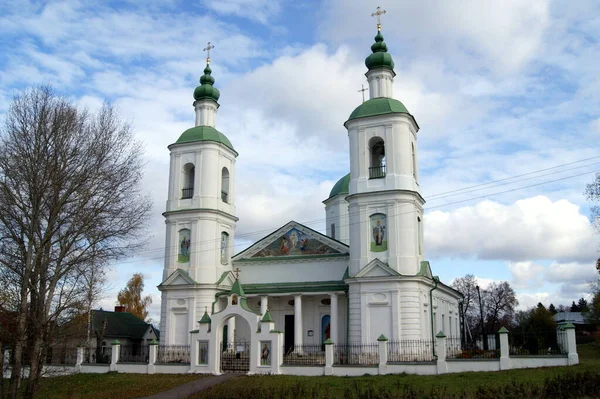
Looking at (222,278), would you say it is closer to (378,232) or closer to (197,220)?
(197,220)

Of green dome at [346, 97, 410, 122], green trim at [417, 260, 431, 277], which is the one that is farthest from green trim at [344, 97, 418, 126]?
green trim at [417, 260, 431, 277]

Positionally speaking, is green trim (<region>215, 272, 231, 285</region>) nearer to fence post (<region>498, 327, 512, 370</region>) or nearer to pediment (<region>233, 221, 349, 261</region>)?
pediment (<region>233, 221, 349, 261</region>)

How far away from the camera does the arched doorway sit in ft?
78.5

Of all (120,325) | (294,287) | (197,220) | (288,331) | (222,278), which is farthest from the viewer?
(120,325)

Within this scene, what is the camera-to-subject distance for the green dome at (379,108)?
2650 centimetres

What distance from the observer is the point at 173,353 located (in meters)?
26.8

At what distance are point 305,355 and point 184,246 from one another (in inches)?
322

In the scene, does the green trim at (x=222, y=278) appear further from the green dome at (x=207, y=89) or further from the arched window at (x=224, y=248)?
the green dome at (x=207, y=89)

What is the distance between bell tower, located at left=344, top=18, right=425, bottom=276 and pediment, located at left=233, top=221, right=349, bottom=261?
239 centimetres

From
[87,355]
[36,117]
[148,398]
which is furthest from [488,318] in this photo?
[36,117]

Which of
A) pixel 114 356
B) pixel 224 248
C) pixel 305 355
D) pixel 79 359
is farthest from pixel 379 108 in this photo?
pixel 79 359

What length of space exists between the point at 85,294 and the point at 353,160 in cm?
1365

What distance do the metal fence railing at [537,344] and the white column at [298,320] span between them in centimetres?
882

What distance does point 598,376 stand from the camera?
13625mm
